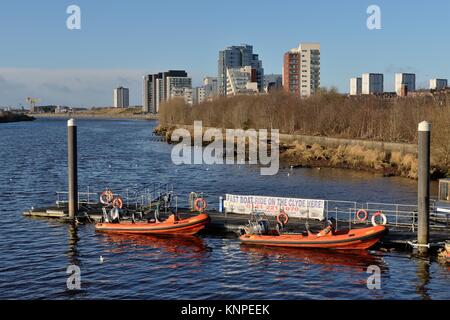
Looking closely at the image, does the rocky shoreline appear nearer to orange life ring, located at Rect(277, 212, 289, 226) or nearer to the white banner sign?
the white banner sign

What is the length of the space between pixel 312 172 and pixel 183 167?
67.7 ft

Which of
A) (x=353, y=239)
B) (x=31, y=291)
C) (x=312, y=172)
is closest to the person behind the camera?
(x=31, y=291)

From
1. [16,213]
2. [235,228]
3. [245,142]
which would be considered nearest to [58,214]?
[16,213]

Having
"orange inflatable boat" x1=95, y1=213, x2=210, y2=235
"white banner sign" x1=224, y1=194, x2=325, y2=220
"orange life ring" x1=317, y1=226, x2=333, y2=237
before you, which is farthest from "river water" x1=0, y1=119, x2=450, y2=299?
"white banner sign" x1=224, y1=194, x2=325, y2=220

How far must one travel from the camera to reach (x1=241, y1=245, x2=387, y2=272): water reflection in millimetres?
35562

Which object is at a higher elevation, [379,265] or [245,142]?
[245,142]

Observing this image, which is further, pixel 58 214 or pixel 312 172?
pixel 312 172

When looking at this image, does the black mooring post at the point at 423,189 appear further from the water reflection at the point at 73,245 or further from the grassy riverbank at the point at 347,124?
the grassy riverbank at the point at 347,124

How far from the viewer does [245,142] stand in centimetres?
12338

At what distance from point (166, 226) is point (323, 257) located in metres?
11.9

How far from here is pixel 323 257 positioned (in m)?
37.1

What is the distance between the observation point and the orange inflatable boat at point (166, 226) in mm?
41812
